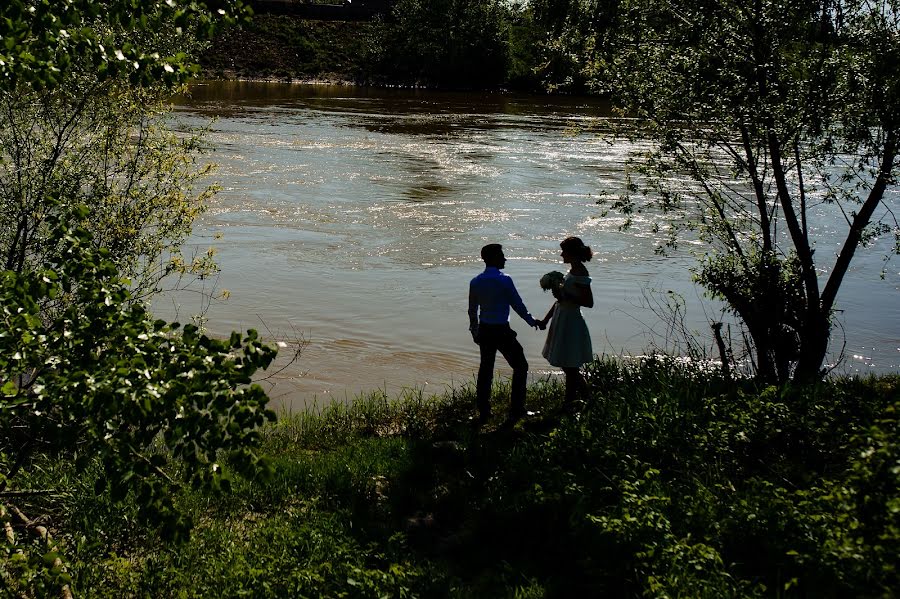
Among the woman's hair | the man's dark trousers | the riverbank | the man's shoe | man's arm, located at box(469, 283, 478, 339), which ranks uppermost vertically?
the riverbank

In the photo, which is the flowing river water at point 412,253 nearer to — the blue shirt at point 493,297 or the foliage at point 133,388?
the blue shirt at point 493,297

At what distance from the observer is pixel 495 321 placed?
9062 mm

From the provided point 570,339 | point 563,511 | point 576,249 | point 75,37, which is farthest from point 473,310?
point 75,37

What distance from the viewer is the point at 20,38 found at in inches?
177

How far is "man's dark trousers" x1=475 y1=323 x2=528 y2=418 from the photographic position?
909cm

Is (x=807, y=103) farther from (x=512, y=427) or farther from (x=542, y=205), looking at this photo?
(x=542, y=205)

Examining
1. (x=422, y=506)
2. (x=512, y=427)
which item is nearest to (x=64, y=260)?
(x=422, y=506)

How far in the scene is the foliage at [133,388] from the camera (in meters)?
3.77

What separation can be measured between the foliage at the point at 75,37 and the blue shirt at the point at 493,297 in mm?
4116

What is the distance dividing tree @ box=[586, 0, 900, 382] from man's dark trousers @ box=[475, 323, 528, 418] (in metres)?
2.45

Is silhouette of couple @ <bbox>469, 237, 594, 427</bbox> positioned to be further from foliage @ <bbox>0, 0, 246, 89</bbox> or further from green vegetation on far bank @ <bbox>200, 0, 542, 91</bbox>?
green vegetation on far bank @ <bbox>200, 0, 542, 91</bbox>

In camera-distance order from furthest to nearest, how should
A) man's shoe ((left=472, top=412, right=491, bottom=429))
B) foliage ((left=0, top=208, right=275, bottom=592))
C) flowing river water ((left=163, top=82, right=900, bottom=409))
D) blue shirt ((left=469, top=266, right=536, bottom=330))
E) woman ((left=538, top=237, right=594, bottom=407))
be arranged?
flowing river water ((left=163, top=82, right=900, bottom=409)), man's shoe ((left=472, top=412, right=491, bottom=429)), woman ((left=538, top=237, right=594, bottom=407)), blue shirt ((left=469, top=266, right=536, bottom=330)), foliage ((left=0, top=208, right=275, bottom=592))

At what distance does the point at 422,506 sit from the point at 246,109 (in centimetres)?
4595

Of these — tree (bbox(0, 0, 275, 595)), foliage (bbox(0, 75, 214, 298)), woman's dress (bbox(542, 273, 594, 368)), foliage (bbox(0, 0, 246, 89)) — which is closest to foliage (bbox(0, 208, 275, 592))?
tree (bbox(0, 0, 275, 595))
